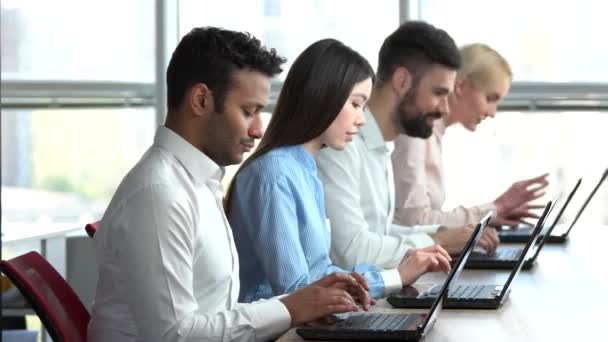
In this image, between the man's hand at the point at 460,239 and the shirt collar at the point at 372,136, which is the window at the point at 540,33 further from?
the man's hand at the point at 460,239

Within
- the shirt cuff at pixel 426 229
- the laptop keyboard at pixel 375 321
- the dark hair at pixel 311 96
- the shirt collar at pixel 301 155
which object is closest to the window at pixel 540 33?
the shirt cuff at pixel 426 229

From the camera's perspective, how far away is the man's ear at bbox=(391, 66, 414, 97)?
4.21 metres

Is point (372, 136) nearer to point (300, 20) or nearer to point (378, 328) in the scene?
point (378, 328)

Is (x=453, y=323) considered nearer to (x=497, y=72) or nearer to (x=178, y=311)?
(x=178, y=311)

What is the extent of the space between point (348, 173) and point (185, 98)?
4.16 feet

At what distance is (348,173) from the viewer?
3.61m

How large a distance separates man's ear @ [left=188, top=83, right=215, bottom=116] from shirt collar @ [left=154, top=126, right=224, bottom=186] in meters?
0.07

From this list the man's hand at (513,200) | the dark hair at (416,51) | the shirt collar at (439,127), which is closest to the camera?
the dark hair at (416,51)

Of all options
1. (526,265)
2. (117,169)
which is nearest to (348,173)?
(526,265)

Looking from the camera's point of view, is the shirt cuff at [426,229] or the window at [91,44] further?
the window at [91,44]

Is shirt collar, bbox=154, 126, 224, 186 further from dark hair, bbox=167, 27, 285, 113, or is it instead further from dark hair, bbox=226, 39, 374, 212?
dark hair, bbox=226, 39, 374, 212

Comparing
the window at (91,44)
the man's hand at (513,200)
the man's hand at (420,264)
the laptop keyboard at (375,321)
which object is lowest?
the laptop keyboard at (375,321)

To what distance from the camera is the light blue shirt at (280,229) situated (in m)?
2.83

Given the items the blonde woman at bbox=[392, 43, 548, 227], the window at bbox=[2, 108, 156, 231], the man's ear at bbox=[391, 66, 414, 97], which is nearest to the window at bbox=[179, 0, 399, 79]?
the window at bbox=[2, 108, 156, 231]
